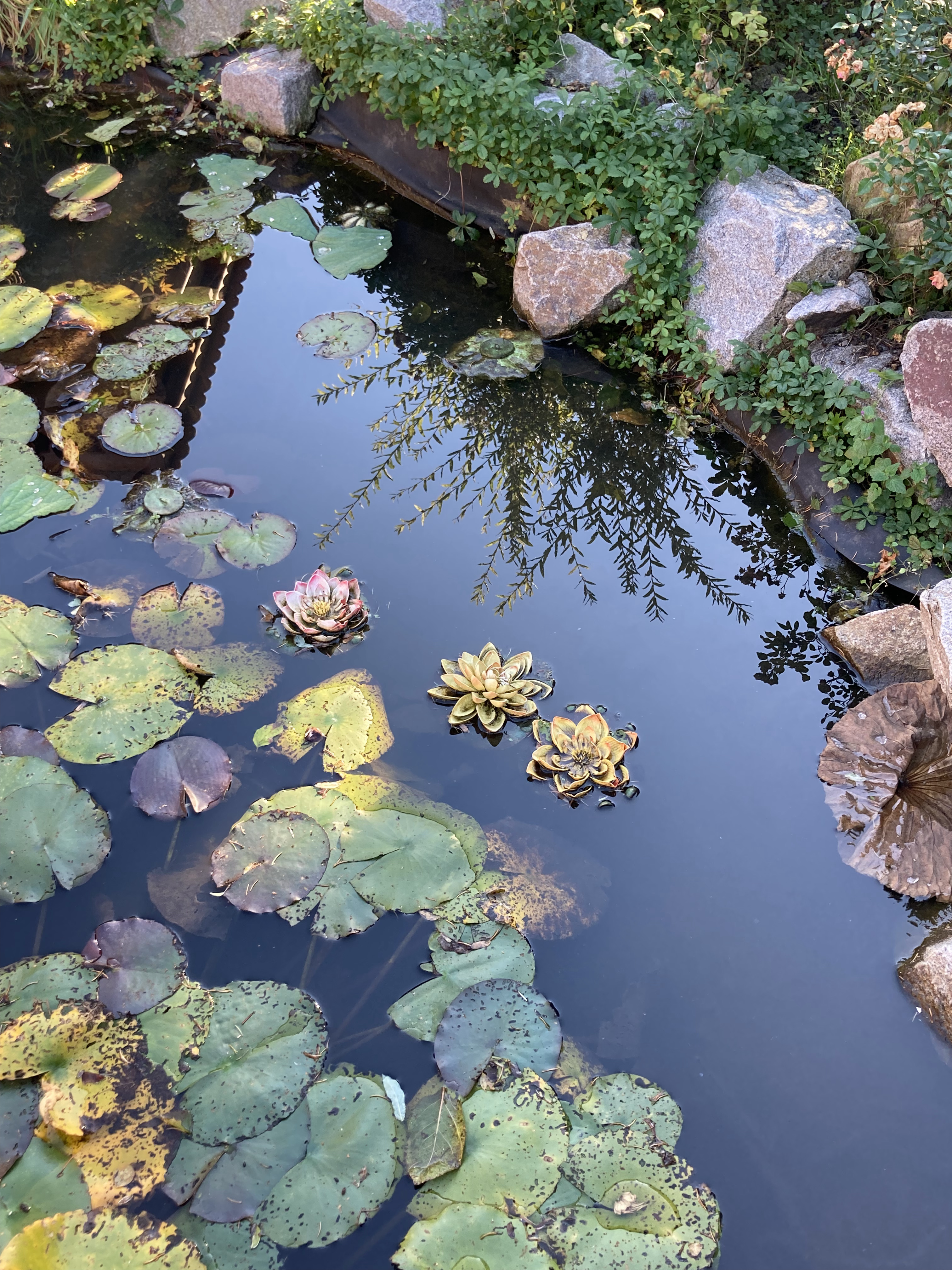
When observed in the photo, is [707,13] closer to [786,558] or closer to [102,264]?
[786,558]

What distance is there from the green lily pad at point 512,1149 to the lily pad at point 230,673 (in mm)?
1401

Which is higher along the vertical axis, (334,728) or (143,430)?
(143,430)

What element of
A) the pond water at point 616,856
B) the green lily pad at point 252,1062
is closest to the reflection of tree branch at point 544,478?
the pond water at point 616,856

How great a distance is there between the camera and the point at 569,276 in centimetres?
394

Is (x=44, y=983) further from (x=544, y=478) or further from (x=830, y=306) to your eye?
(x=830, y=306)

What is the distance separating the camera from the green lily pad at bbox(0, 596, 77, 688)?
2.81m

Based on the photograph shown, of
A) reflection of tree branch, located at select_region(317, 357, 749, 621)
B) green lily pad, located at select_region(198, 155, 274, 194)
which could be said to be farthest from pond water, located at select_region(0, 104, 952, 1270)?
green lily pad, located at select_region(198, 155, 274, 194)

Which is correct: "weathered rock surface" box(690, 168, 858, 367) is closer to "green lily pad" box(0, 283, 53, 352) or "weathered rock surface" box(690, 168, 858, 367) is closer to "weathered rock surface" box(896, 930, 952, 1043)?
"weathered rock surface" box(896, 930, 952, 1043)

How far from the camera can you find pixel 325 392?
13.0 feet

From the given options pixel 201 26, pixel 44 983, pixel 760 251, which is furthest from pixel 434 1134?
pixel 201 26

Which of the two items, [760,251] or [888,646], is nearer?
[888,646]

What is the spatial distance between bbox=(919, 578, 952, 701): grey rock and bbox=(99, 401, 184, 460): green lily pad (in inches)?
116

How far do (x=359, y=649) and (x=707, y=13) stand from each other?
11.9 ft

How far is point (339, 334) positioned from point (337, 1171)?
350cm
